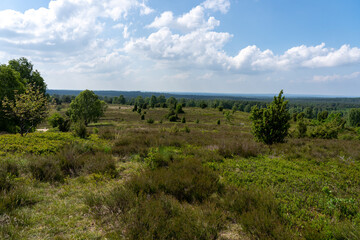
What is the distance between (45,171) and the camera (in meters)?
5.69

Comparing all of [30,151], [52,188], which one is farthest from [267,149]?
[30,151]

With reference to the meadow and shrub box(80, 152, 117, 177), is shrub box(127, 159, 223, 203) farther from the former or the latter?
shrub box(80, 152, 117, 177)

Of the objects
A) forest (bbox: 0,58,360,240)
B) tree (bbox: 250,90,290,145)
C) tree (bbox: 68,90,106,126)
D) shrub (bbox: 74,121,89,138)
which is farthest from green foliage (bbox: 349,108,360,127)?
shrub (bbox: 74,121,89,138)

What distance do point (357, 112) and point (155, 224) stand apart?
112 meters

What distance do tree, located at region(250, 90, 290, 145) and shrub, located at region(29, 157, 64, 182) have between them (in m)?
11.6

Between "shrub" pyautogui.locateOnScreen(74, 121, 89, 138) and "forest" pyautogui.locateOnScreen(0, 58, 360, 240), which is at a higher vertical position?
"shrub" pyautogui.locateOnScreen(74, 121, 89, 138)

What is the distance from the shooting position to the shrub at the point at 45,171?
5.59 metres

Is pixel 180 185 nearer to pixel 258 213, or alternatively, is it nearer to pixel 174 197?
pixel 174 197

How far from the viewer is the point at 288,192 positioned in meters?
4.91

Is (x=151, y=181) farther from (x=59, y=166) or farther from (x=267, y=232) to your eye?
(x=59, y=166)

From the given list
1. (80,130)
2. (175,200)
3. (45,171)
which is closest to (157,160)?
(175,200)

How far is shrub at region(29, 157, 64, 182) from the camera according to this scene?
5.59m

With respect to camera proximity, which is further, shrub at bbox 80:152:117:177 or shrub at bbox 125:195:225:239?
shrub at bbox 80:152:117:177

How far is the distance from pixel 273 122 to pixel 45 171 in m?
12.5
